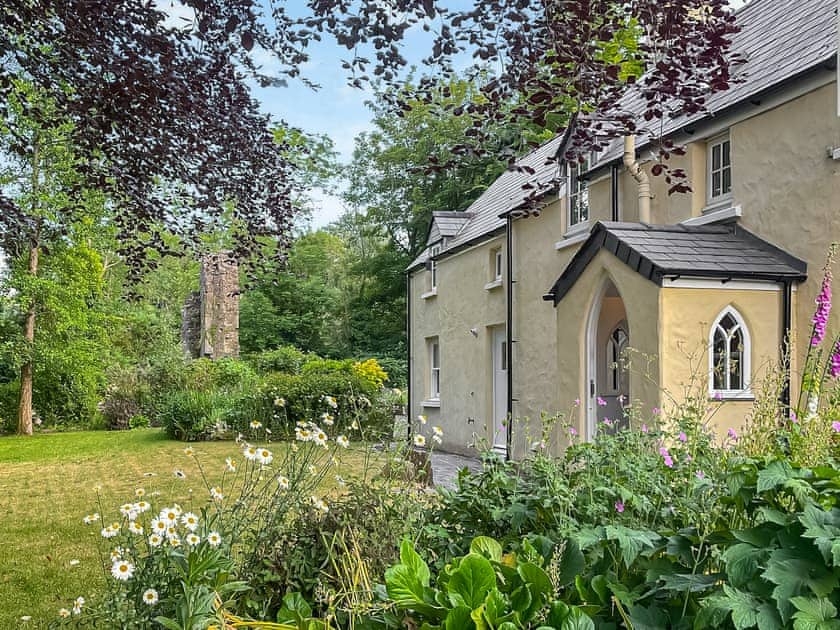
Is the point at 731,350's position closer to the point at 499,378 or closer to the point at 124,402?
the point at 499,378

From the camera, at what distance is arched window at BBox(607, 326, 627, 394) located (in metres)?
11.3

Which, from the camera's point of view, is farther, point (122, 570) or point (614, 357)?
point (614, 357)

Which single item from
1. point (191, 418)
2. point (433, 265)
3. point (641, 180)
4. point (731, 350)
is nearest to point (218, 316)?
point (191, 418)

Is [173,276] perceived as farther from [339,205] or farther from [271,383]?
[271,383]

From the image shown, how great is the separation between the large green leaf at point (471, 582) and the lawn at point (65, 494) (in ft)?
5.94

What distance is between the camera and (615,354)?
37.6ft

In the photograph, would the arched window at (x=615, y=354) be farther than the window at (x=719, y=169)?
Yes

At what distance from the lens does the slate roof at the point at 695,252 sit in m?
7.35

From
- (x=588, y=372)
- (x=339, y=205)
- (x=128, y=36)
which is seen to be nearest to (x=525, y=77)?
(x=128, y=36)

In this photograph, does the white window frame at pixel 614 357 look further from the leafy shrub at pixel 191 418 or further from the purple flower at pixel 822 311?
the leafy shrub at pixel 191 418

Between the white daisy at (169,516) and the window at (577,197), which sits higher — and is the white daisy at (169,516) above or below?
below

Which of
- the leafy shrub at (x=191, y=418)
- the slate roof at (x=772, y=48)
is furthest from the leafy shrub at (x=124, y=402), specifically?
the slate roof at (x=772, y=48)

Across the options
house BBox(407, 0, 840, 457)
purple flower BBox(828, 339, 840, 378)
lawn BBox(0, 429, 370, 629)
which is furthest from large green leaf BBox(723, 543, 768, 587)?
house BBox(407, 0, 840, 457)

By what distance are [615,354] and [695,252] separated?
3.95 m
